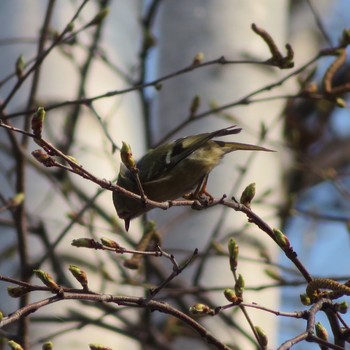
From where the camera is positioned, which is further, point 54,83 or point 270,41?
point 54,83

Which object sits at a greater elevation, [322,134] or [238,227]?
[322,134]

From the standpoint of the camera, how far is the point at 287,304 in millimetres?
5535

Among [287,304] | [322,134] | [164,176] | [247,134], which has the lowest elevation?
[164,176]

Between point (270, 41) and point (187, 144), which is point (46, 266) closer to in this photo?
point (187, 144)

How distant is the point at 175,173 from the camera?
1.88 m

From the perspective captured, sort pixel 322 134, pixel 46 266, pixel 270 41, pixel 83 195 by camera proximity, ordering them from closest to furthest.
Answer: pixel 270 41
pixel 83 195
pixel 46 266
pixel 322 134

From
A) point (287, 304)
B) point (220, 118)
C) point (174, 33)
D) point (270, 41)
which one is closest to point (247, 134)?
point (220, 118)

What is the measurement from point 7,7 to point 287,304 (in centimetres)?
322

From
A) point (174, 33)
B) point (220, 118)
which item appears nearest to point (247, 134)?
point (220, 118)

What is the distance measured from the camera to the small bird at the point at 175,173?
6.15ft

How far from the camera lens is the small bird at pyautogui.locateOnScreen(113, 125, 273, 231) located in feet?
6.15

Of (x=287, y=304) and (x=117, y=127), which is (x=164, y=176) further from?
(x=287, y=304)

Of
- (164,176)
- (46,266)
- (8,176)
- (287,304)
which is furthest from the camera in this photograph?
(287,304)

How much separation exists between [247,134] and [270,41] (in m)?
0.97
